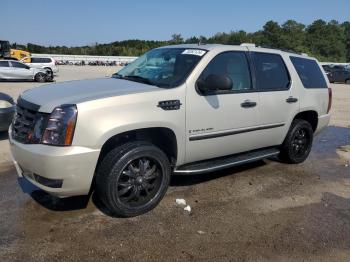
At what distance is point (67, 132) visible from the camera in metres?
3.70

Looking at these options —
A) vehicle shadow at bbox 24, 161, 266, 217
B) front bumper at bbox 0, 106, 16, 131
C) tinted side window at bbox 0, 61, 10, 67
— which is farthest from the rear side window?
tinted side window at bbox 0, 61, 10, 67

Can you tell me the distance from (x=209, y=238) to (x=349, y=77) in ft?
101

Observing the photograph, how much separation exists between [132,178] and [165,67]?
4.85ft

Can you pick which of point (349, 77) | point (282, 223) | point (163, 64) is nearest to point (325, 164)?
point (282, 223)

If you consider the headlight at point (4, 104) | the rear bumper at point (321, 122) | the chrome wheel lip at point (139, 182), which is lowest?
the chrome wheel lip at point (139, 182)

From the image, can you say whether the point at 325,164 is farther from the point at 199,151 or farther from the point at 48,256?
the point at 48,256

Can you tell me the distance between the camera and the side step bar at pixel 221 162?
4.71 meters

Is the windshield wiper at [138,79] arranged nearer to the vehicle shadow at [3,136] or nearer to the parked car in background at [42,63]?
the vehicle shadow at [3,136]

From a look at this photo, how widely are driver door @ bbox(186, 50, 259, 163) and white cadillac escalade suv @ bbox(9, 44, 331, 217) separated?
0.01 metres

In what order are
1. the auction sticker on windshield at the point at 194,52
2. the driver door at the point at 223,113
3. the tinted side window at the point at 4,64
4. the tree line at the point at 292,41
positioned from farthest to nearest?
1. the tree line at the point at 292,41
2. the tinted side window at the point at 4,64
3. the auction sticker on windshield at the point at 194,52
4. the driver door at the point at 223,113

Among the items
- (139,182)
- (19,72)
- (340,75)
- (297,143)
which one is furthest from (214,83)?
(340,75)

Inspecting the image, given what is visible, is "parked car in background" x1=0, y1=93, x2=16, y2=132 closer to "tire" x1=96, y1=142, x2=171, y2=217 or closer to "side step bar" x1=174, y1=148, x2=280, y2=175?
"tire" x1=96, y1=142, x2=171, y2=217

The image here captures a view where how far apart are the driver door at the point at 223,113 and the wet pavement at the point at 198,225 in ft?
2.09

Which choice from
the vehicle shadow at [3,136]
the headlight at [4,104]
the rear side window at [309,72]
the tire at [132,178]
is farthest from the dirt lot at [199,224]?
the vehicle shadow at [3,136]
